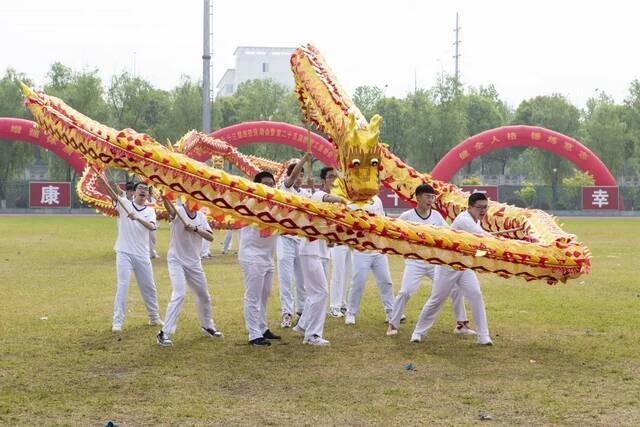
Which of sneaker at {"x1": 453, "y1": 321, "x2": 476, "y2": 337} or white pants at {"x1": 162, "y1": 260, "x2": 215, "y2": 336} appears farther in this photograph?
sneaker at {"x1": 453, "y1": 321, "x2": 476, "y2": 337}

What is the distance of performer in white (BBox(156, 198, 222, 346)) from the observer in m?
8.49

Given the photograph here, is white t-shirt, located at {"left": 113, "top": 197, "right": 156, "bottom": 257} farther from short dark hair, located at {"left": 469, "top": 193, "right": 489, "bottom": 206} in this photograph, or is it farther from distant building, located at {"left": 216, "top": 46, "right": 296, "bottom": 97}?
distant building, located at {"left": 216, "top": 46, "right": 296, "bottom": 97}

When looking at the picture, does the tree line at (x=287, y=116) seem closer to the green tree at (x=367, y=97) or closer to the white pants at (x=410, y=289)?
the green tree at (x=367, y=97)

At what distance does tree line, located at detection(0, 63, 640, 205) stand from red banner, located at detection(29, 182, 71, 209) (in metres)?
5.52

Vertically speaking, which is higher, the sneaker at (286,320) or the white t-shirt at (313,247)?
the white t-shirt at (313,247)

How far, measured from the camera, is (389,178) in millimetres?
8953

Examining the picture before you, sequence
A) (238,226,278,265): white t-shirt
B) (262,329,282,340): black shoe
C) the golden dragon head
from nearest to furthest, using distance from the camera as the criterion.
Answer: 1. the golden dragon head
2. (238,226,278,265): white t-shirt
3. (262,329,282,340): black shoe

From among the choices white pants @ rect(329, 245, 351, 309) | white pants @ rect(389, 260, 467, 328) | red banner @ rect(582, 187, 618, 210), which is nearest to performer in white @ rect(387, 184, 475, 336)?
white pants @ rect(389, 260, 467, 328)

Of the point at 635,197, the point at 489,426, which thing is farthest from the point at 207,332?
the point at 635,197

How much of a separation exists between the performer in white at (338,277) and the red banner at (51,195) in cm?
3324

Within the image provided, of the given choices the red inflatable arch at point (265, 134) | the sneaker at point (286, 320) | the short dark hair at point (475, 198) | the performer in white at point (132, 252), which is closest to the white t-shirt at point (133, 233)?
the performer in white at point (132, 252)

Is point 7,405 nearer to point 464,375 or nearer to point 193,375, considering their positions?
point 193,375

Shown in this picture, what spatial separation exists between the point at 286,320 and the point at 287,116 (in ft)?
142

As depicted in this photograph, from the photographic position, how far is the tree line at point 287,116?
47.8m
